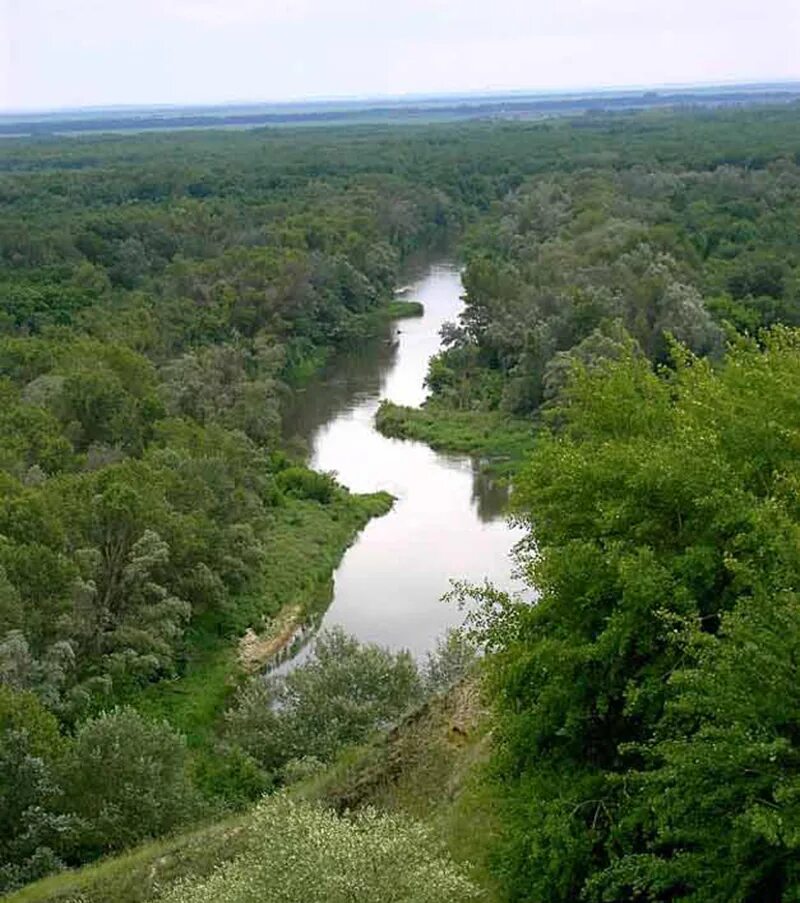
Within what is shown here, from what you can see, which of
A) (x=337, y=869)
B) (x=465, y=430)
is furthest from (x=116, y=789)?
(x=465, y=430)

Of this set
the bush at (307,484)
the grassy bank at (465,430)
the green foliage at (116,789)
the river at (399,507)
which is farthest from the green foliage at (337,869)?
the grassy bank at (465,430)

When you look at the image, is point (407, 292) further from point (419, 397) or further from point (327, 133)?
point (327, 133)

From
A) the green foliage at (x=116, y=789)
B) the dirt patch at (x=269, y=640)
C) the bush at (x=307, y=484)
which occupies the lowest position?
the bush at (x=307, y=484)

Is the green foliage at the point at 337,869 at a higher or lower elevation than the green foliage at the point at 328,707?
higher

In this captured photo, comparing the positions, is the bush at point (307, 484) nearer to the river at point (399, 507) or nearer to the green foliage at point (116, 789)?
the river at point (399, 507)

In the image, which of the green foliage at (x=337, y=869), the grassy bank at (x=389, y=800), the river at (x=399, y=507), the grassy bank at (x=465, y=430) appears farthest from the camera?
the grassy bank at (x=465, y=430)

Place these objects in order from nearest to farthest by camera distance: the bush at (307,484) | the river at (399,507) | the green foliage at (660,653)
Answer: the green foliage at (660,653), the river at (399,507), the bush at (307,484)

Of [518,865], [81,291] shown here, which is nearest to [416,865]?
[518,865]

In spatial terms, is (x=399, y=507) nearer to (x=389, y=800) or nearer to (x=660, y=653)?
(x=389, y=800)
